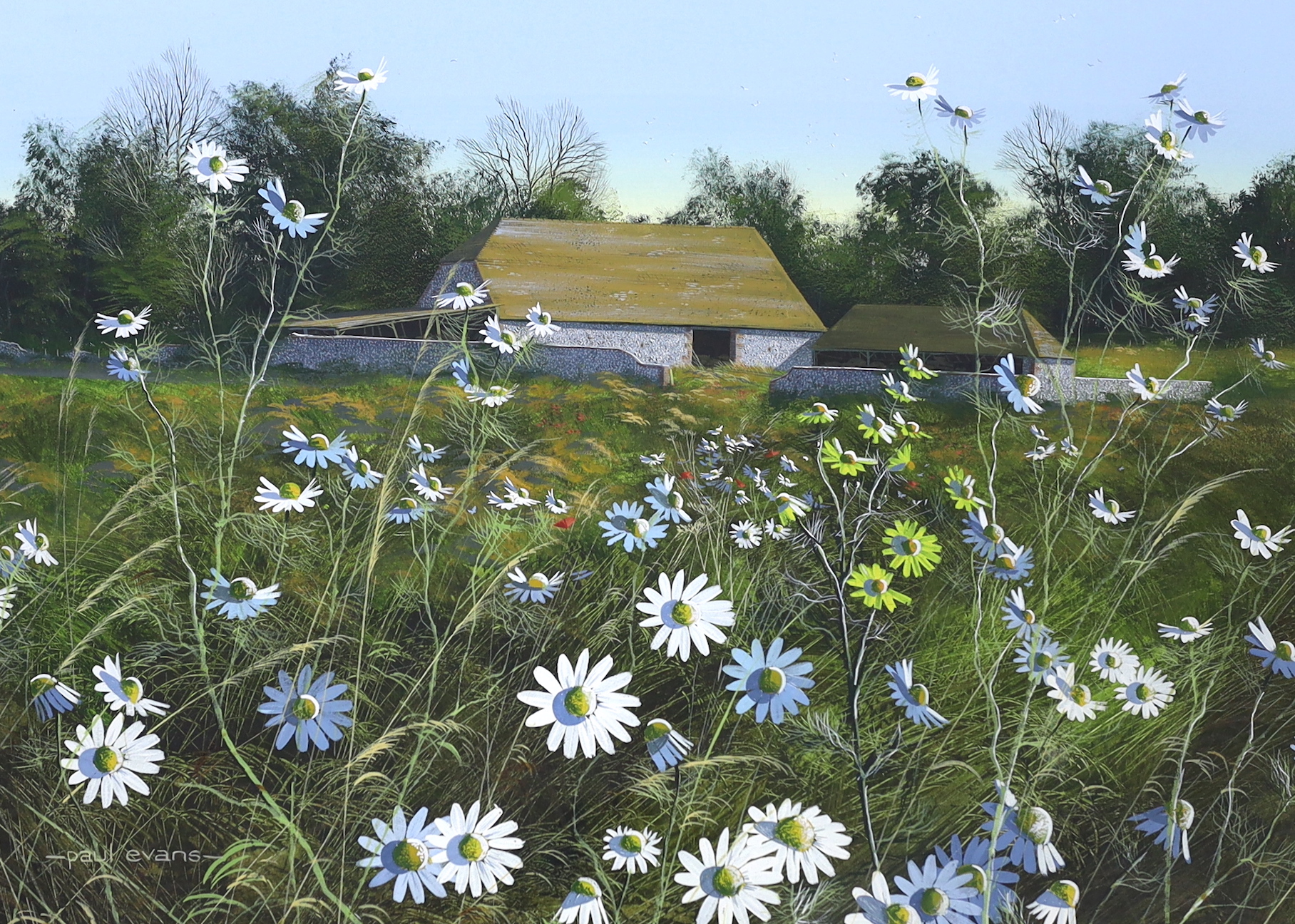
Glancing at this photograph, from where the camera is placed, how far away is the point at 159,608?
2.21m

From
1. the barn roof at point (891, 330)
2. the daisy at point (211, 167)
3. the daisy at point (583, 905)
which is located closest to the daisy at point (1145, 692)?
the daisy at point (583, 905)

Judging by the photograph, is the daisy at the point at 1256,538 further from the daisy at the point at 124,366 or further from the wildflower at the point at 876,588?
the daisy at the point at 124,366

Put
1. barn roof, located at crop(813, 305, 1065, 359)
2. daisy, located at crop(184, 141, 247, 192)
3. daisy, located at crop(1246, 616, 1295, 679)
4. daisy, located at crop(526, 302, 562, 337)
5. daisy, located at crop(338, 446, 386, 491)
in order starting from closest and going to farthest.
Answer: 1. daisy, located at crop(1246, 616, 1295, 679)
2. daisy, located at crop(184, 141, 247, 192)
3. daisy, located at crop(338, 446, 386, 491)
4. daisy, located at crop(526, 302, 562, 337)
5. barn roof, located at crop(813, 305, 1065, 359)

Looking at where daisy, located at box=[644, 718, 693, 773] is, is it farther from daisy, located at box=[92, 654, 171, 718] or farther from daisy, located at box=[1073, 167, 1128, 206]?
daisy, located at box=[1073, 167, 1128, 206]

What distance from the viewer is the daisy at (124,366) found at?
255 cm

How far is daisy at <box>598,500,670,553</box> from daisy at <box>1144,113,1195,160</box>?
1672 millimetres

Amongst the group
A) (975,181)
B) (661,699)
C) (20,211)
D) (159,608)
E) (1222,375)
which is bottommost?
(1222,375)

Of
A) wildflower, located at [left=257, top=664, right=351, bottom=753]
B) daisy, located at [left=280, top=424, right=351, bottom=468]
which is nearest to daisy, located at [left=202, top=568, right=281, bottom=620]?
wildflower, located at [left=257, top=664, right=351, bottom=753]

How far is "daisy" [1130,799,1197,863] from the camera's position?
4.57ft

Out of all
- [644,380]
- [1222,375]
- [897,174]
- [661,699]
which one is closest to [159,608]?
[661,699]

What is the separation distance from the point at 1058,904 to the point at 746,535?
1367mm

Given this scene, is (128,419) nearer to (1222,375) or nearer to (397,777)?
(397,777)

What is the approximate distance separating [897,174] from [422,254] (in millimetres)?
7101

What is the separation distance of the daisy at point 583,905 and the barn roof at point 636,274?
36.4 feet
